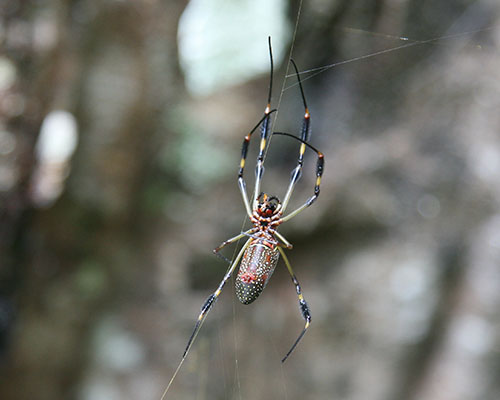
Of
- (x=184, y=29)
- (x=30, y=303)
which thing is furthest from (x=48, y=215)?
(x=184, y=29)

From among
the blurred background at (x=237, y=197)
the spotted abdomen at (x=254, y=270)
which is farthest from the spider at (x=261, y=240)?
Answer: the blurred background at (x=237, y=197)

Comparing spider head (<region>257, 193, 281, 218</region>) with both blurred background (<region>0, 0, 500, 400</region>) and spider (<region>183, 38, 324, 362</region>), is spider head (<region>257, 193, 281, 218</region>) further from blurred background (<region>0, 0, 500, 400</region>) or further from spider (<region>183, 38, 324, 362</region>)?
blurred background (<region>0, 0, 500, 400</region>)

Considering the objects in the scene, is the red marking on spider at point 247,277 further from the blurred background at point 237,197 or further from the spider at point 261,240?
the blurred background at point 237,197

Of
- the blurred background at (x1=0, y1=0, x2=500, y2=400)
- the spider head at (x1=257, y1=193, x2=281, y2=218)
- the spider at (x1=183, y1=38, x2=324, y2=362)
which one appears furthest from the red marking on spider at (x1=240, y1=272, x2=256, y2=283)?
the blurred background at (x1=0, y1=0, x2=500, y2=400)

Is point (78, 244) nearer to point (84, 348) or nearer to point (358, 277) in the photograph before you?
point (84, 348)

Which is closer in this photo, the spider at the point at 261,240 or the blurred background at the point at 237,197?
the spider at the point at 261,240

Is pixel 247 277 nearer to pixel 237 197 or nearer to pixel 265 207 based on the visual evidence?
pixel 265 207
